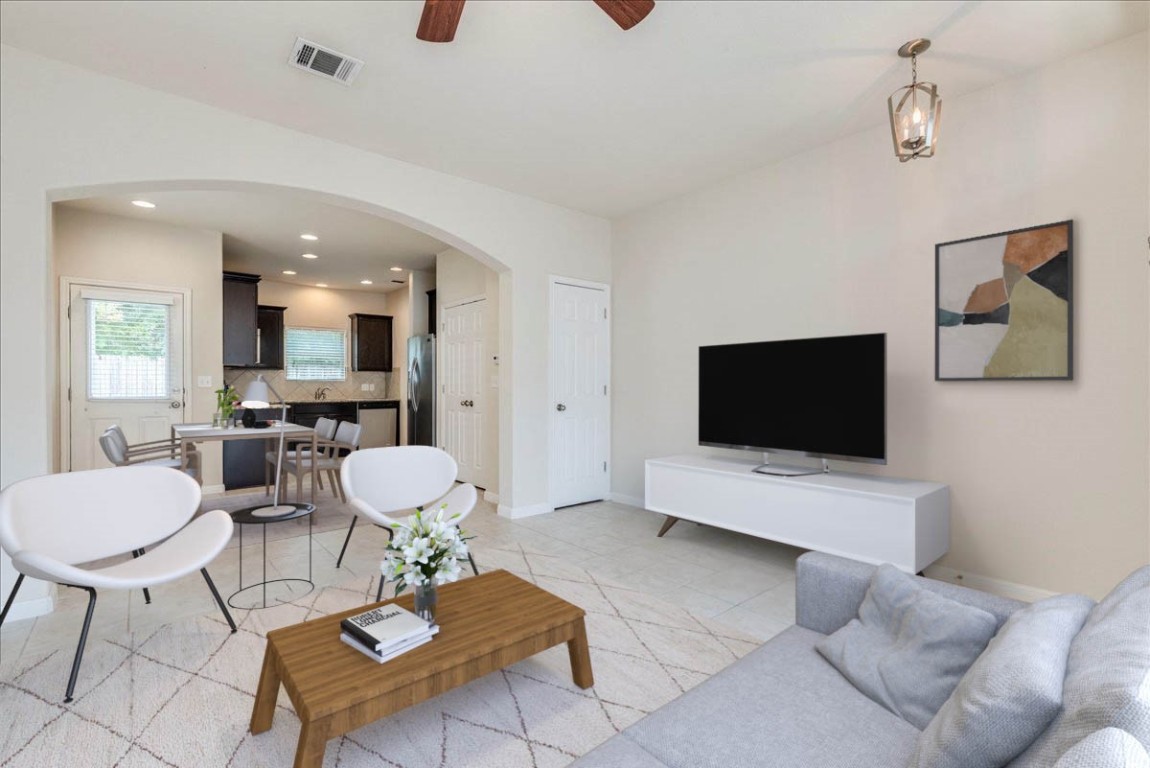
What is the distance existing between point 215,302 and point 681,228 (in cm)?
492

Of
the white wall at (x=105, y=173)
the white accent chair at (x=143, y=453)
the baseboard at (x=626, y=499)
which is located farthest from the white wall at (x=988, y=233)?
the white accent chair at (x=143, y=453)

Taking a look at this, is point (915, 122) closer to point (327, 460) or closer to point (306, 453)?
point (327, 460)

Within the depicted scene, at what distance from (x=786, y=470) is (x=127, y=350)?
6165mm

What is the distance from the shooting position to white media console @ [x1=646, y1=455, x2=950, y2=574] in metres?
2.81

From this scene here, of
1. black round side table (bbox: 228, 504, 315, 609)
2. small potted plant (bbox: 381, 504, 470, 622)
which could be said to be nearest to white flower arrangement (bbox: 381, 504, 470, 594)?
small potted plant (bbox: 381, 504, 470, 622)

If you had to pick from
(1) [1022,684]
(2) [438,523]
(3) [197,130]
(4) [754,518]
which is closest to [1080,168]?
(4) [754,518]

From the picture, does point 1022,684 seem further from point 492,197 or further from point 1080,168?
point 492,197

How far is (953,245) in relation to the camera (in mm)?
3113

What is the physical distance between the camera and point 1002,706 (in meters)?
0.88

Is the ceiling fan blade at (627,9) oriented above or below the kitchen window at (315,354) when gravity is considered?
above

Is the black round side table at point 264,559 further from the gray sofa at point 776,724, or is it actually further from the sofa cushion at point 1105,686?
the sofa cushion at point 1105,686

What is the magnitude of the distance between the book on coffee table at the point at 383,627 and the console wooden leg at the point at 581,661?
1.88ft

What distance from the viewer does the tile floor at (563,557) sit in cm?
267

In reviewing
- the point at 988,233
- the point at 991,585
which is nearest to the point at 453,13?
the point at 988,233
